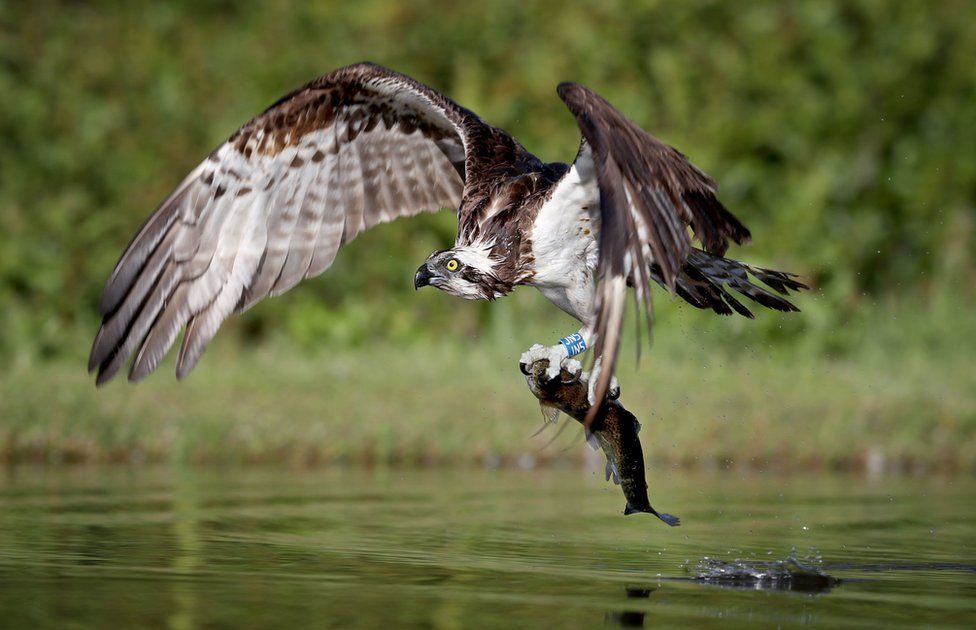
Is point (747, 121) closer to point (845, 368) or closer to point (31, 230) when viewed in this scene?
point (845, 368)

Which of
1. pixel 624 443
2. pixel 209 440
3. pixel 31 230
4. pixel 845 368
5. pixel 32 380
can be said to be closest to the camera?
pixel 624 443

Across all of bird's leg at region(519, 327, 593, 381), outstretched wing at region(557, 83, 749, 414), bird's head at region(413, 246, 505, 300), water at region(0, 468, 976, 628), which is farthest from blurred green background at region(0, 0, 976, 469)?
outstretched wing at region(557, 83, 749, 414)

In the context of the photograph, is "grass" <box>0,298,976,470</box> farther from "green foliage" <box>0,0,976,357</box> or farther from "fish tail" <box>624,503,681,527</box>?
"fish tail" <box>624,503,681,527</box>

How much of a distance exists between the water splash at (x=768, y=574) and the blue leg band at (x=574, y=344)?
3.07 feet

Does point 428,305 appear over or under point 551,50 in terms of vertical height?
under

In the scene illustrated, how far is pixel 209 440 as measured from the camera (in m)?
9.39

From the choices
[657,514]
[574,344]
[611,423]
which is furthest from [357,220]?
[657,514]

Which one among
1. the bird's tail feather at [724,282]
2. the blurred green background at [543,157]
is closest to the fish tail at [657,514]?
the bird's tail feather at [724,282]

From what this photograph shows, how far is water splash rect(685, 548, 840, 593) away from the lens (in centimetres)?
557

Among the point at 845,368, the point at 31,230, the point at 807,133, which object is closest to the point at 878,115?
the point at 807,133

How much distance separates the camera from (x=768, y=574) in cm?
577

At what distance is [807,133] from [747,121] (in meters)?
0.50

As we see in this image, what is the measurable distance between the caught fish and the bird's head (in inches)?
40.2

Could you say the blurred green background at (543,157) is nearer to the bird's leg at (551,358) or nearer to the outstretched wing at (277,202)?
the outstretched wing at (277,202)
